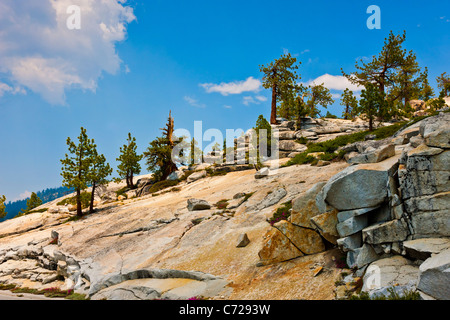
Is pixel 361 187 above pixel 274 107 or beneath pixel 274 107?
beneath

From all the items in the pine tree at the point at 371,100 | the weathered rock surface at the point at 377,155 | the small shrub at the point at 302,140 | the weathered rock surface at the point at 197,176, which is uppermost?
the pine tree at the point at 371,100

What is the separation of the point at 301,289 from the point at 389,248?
3870 millimetres

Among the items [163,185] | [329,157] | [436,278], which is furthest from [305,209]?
[163,185]

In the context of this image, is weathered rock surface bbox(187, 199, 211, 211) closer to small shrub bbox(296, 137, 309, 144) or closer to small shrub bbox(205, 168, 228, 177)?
small shrub bbox(205, 168, 228, 177)

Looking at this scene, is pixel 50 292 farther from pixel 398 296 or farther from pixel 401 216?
pixel 401 216

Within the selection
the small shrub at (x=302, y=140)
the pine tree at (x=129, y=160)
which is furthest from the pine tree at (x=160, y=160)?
the small shrub at (x=302, y=140)

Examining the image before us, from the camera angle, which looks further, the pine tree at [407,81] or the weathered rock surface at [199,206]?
the pine tree at [407,81]

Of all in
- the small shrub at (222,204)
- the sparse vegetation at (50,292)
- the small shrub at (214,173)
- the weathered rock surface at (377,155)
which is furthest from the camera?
the small shrub at (214,173)

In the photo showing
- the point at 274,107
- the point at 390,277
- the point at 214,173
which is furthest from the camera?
the point at 274,107

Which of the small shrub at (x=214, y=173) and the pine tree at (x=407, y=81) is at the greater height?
the pine tree at (x=407, y=81)

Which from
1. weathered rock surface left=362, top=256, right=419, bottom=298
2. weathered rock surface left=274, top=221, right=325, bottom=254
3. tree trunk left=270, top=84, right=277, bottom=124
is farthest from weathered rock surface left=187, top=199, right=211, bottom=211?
tree trunk left=270, top=84, right=277, bottom=124

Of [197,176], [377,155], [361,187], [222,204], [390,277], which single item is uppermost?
[377,155]

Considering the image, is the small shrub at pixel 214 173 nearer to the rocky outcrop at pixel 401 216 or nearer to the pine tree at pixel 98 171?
the pine tree at pixel 98 171
